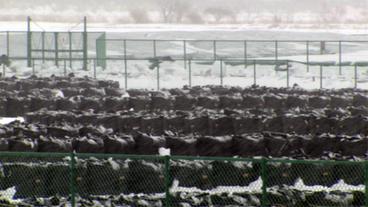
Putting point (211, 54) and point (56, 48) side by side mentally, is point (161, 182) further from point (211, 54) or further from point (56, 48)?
point (211, 54)

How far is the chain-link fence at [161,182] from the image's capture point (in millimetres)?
21922

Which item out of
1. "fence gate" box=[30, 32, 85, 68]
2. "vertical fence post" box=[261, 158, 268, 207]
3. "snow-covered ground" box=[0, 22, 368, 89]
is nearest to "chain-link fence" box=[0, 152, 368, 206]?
"vertical fence post" box=[261, 158, 268, 207]

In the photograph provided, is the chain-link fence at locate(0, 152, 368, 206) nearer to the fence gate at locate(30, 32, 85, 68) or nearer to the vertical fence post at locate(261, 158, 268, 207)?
the vertical fence post at locate(261, 158, 268, 207)

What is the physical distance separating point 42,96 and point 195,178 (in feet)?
76.6

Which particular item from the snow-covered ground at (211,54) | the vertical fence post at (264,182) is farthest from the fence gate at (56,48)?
the vertical fence post at (264,182)

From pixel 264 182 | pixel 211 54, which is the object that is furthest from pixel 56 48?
pixel 264 182

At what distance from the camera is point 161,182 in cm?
2447

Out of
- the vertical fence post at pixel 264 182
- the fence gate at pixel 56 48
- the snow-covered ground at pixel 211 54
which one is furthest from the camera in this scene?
the fence gate at pixel 56 48

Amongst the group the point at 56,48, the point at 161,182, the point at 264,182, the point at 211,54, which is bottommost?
the point at 161,182

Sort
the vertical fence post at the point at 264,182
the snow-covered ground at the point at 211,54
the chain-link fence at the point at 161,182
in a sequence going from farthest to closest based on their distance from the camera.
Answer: the snow-covered ground at the point at 211,54 → the chain-link fence at the point at 161,182 → the vertical fence post at the point at 264,182

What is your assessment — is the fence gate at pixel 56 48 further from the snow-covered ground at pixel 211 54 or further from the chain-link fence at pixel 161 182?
the chain-link fence at pixel 161 182

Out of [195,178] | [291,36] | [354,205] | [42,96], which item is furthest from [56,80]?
[291,36]

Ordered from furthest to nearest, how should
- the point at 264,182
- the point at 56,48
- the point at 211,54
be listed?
the point at 211,54 → the point at 56,48 → the point at 264,182

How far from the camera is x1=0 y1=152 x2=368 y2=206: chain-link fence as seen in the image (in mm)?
21922
